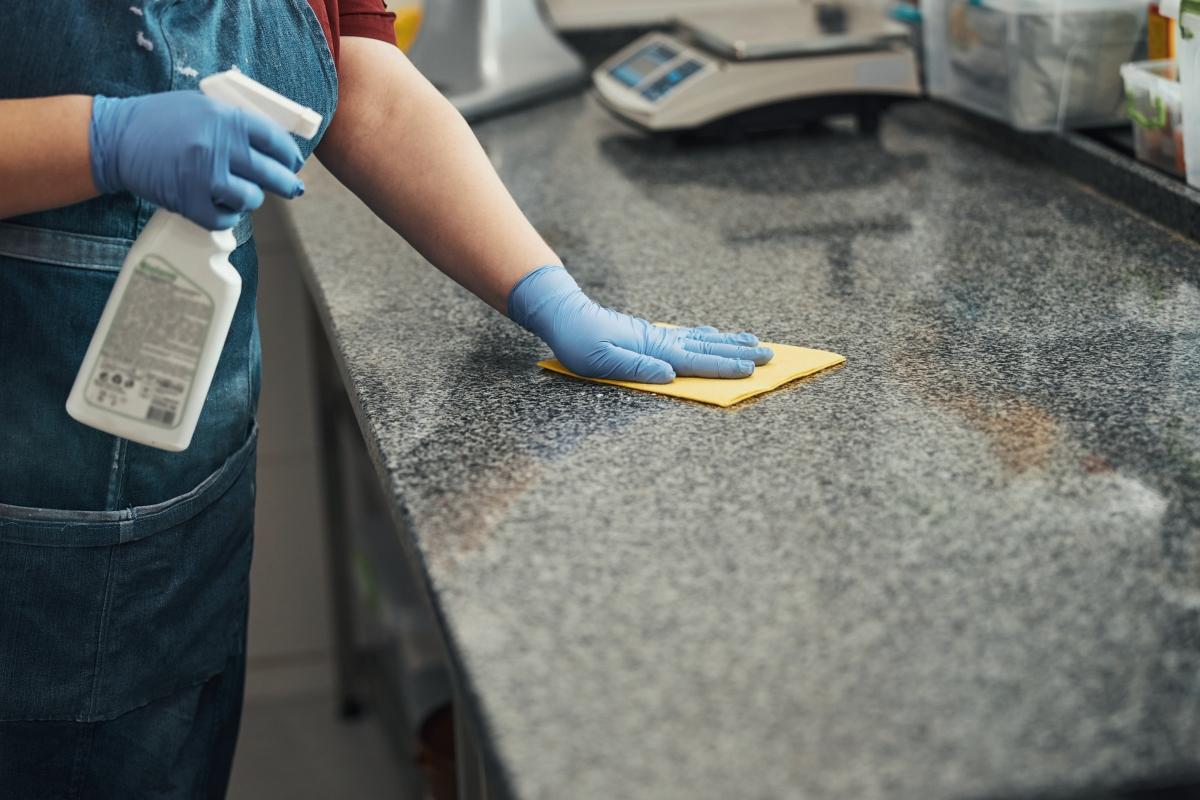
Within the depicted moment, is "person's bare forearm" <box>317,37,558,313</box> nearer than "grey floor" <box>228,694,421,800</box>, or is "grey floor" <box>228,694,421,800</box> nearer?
"person's bare forearm" <box>317,37,558,313</box>

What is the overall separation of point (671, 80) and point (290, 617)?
4.02 ft

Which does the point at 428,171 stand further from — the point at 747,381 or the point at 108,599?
the point at 108,599

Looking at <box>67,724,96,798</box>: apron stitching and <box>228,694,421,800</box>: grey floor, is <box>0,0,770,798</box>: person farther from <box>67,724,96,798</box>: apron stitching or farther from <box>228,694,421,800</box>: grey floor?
<box>228,694,421,800</box>: grey floor

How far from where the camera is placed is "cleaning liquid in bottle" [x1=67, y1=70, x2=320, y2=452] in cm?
83

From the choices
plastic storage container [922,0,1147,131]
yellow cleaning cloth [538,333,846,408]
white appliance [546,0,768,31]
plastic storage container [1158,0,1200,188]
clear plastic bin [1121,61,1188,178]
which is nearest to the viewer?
yellow cleaning cloth [538,333,846,408]

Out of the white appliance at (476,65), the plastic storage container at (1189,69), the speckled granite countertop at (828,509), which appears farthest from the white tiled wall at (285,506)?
the plastic storage container at (1189,69)

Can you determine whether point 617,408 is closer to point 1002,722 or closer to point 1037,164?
point 1002,722

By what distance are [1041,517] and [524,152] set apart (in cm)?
116

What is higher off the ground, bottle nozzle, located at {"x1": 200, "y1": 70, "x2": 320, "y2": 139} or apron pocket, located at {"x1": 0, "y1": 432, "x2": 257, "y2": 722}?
bottle nozzle, located at {"x1": 200, "y1": 70, "x2": 320, "y2": 139}

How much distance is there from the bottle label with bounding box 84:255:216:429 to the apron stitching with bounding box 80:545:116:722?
0.76 ft

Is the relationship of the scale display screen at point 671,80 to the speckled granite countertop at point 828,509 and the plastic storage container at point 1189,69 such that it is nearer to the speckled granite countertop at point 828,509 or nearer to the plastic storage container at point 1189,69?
the speckled granite countertop at point 828,509

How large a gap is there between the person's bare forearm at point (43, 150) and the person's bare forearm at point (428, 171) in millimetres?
294

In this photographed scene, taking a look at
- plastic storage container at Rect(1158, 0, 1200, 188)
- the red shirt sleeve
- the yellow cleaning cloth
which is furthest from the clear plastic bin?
the red shirt sleeve

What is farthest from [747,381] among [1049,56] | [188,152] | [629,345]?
[1049,56]
